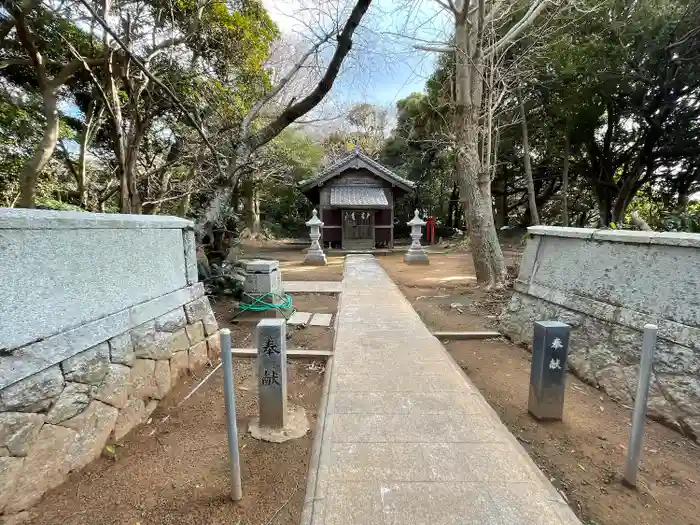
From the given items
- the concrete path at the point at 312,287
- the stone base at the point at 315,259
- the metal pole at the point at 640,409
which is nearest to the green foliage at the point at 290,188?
the stone base at the point at 315,259

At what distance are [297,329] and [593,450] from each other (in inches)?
138

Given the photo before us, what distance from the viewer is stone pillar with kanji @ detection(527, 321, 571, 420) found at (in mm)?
2514

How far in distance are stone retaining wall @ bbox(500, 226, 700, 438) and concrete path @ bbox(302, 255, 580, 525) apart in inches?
52.5

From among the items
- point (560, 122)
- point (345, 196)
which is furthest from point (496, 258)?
point (560, 122)

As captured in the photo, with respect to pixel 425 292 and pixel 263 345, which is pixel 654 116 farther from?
pixel 263 345

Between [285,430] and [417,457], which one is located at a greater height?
[417,457]

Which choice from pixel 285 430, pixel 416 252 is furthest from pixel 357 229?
pixel 285 430

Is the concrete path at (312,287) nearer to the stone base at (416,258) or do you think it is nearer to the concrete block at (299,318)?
the concrete block at (299,318)

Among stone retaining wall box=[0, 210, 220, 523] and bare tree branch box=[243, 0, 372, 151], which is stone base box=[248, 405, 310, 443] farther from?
bare tree branch box=[243, 0, 372, 151]

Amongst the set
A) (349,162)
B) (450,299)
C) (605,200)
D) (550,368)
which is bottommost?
(450,299)

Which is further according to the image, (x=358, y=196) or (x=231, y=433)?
(x=358, y=196)

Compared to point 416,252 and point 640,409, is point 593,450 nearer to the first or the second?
point 640,409

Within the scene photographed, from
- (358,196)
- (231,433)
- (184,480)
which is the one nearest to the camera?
(231,433)

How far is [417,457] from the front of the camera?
203cm
